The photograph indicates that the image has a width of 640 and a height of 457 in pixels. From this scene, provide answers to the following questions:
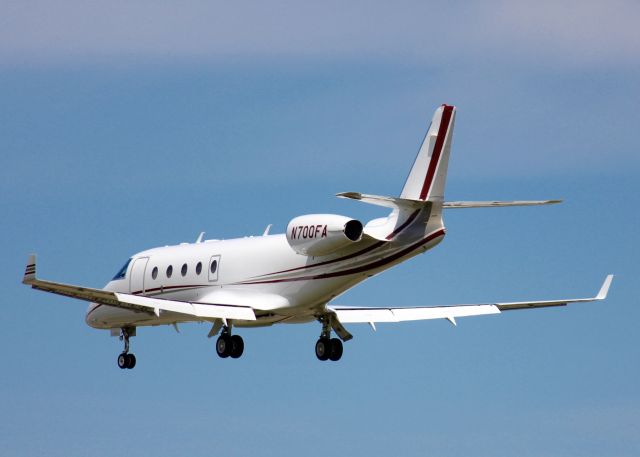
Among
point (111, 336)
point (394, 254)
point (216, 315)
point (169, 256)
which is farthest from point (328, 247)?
point (111, 336)

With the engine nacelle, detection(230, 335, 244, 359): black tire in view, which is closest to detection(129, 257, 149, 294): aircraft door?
detection(230, 335, 244, 359): black tire

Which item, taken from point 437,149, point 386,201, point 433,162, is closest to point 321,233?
point 386,201

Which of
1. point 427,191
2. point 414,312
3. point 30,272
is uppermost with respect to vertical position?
point 427,191

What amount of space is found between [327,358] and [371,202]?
296 inches

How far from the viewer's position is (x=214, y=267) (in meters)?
46.7

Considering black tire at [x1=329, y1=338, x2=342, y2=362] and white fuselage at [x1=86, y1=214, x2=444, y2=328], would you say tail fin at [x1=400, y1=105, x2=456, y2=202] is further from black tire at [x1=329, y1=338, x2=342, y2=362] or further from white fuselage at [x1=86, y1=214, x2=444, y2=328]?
black tire at [x1=329, y1=338, x2=342, y2=362]

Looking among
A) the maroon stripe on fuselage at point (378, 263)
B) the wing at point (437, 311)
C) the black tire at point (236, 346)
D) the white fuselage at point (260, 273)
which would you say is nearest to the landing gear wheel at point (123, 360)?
the white fuselage at point (260, 273)

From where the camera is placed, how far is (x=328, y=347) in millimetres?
44281

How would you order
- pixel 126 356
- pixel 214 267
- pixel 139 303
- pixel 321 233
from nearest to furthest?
pixel 321 233 → pixel 139 303 → pixel 214 267 → pixel 126 356

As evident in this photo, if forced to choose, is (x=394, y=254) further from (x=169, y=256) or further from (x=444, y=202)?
(x=169, y=256)

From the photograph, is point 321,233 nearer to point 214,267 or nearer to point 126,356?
point 214,267

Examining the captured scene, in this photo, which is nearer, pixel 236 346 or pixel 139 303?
pixel 139 303

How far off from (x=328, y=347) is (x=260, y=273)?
3.19 meters

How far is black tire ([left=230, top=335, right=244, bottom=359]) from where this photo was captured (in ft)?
147
